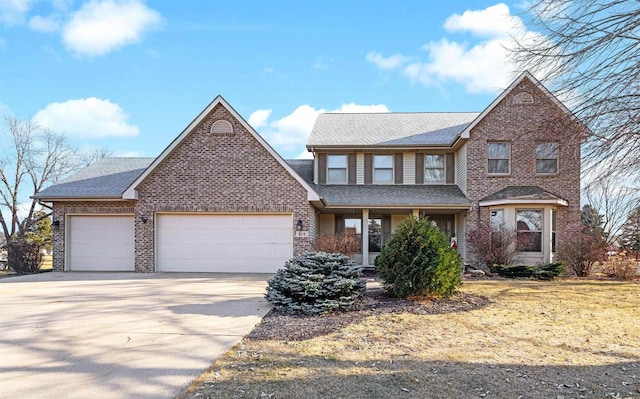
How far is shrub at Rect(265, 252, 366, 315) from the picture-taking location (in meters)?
7.59

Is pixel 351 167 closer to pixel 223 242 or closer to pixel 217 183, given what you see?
pixel 217 183

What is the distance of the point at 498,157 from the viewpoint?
631 inches

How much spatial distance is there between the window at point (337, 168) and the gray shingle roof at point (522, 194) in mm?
5814

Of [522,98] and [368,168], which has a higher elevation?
[522,98]

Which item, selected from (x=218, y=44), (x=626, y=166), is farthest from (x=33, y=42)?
(x=626, y=166)

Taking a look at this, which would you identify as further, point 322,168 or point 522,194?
point 322,168

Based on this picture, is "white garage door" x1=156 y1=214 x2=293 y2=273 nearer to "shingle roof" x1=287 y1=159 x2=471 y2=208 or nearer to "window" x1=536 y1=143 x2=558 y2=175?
"shingle roof" x1=287 y1=159 x2=471 y2=208

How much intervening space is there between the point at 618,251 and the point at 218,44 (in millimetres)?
15844

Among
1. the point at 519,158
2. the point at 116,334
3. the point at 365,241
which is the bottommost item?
the point at 116,334

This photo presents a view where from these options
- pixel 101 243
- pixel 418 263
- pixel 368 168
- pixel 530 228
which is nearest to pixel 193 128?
pixel 101 243

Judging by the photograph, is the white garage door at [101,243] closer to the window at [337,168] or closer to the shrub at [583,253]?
the window at [337,168]

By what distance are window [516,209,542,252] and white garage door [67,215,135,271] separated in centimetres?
1439

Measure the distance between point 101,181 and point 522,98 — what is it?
16918 millimetres

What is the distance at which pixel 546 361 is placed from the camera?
16.5 ft
